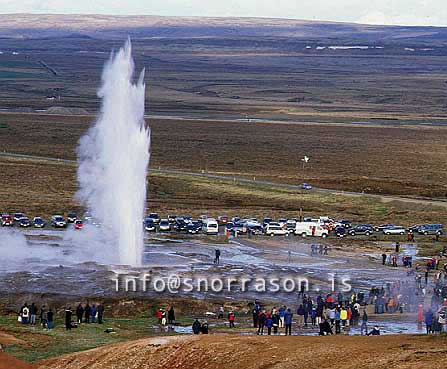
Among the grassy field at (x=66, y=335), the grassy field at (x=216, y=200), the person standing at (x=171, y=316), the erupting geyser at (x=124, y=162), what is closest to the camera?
the grassy field at (x=66, y=335)

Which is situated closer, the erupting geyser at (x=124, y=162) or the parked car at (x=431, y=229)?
the erupting geyser at (x=124, y=162)

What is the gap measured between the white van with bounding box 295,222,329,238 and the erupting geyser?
1335 cm

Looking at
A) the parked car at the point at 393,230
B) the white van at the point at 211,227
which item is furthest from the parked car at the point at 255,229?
the parked car at the point at 393,230

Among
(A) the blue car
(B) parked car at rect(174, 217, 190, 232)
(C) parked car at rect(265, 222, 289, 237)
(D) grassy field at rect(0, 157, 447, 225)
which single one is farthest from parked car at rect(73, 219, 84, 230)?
(A) the blue car

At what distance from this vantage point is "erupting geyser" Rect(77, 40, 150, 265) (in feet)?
226

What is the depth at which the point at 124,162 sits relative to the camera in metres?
71.1

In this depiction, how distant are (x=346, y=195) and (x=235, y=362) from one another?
67391 mm

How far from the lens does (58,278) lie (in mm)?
60188

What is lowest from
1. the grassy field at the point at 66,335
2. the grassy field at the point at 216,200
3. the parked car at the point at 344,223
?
the grassy field at the point at 66,335

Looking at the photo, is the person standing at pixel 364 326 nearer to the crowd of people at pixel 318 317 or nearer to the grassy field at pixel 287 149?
the crowd of people at pixel 318 317

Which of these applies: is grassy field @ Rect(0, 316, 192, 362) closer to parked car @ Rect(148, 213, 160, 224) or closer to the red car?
the red car

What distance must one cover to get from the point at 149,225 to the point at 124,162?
37.9ft

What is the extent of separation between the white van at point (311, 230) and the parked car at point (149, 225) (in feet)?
34.4

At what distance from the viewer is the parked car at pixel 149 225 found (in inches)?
3199
